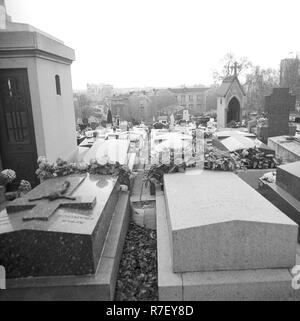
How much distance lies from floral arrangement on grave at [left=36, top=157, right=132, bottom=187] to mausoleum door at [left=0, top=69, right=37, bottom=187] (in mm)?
1030

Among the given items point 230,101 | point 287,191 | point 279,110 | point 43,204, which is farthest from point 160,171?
point 230,101

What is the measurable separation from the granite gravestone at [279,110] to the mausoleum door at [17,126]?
10.1 m

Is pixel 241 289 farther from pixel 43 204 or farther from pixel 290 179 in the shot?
pixel 290 179

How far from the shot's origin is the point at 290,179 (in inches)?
209

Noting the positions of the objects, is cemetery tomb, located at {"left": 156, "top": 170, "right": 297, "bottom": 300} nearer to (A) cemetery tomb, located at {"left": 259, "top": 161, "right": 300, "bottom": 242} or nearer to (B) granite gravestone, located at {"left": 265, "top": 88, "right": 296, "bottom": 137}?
(A) cemetery tomb, located at {"left": 259, "top": 161, "right": 300, "bottom": 242}

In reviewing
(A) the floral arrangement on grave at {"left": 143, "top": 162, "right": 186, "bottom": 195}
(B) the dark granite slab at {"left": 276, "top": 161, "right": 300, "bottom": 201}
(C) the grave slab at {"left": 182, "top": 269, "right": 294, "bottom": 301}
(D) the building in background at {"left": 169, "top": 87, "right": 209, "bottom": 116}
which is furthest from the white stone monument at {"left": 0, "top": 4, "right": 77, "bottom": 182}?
(D) the building in background at {"left": 169, "top": 87, "right": 209, "bottom": 116}

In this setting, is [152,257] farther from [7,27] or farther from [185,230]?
[7,27]

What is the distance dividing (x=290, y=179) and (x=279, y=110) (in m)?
8.71

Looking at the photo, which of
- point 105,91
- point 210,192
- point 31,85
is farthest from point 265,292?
point 105,91

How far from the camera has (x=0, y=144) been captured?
637 cm

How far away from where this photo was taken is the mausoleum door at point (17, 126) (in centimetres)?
612

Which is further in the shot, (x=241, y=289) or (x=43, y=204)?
(x=43, y=204)

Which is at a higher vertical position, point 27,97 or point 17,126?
point 27,97

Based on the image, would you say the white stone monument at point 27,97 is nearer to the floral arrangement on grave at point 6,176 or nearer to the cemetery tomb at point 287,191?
the floral arrangement on grave at point 6,176
